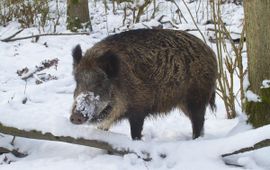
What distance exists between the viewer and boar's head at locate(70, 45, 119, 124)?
151 inches

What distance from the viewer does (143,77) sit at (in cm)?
412

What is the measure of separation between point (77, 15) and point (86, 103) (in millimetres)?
6269

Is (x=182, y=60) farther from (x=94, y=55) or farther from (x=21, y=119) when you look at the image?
(x=21, y=119)

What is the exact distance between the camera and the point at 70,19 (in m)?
9.66

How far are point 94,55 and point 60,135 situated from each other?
0.83m

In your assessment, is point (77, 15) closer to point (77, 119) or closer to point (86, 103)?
point (86, 103)

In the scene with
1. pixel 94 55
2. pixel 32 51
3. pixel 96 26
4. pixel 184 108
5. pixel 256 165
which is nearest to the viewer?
pixel 256 165

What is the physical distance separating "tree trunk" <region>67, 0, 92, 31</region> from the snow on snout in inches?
236

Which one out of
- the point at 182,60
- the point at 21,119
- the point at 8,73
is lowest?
the point at 8,73

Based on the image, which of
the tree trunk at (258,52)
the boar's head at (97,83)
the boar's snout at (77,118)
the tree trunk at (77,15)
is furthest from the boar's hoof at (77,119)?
the tree trunk at (77,15)

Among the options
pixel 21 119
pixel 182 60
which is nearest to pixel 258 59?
pixel 182 60

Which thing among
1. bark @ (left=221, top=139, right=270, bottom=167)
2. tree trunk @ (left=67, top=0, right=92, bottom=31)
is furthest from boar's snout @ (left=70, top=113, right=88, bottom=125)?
tree trunk @ (left=67, top=0, right=92, bottom=31)

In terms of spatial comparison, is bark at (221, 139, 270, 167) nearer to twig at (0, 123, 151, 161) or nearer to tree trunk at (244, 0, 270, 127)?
tree trunk at (244, 0, 270, 127)

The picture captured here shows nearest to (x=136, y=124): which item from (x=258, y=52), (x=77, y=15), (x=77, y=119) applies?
(x=77, y=119)
